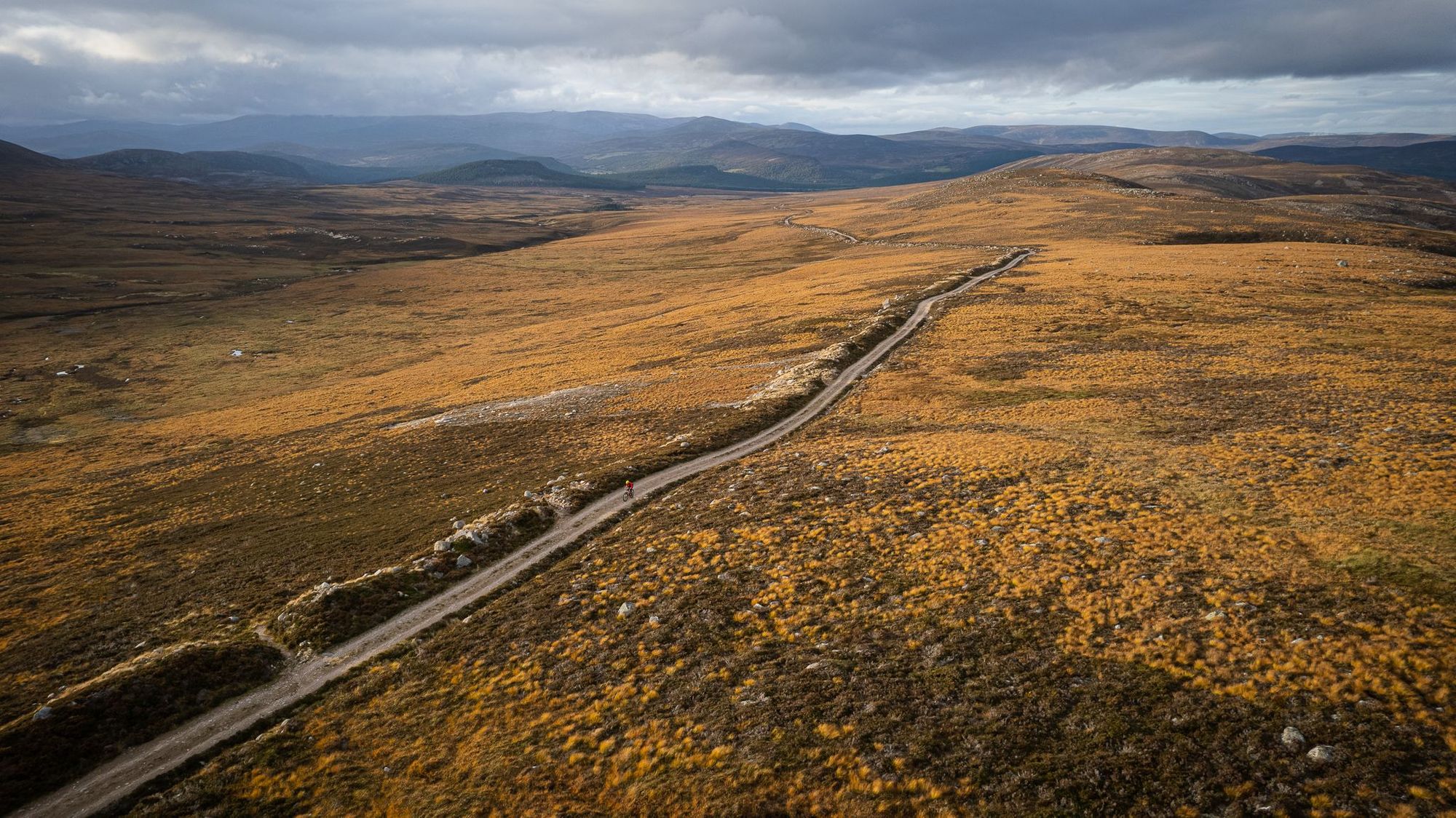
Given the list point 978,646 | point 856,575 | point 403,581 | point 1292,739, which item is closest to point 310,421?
point 403,581

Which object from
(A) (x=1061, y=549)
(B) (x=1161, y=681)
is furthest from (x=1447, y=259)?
(B) (x=1161, y=681)

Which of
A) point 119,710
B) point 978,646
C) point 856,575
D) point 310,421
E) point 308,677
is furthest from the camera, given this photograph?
point 310,421

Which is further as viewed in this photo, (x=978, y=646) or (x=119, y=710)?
(x=119, y=710)

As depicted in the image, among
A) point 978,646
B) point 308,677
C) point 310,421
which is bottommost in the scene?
point 310,421

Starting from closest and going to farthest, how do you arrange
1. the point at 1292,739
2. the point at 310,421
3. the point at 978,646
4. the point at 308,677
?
the point at 1292,739
the point at 978,646
the point at 308,677
the point at 310,421

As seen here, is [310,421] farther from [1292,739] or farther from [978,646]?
[1292,739]

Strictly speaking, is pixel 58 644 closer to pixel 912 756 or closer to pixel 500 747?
pixel 500 747

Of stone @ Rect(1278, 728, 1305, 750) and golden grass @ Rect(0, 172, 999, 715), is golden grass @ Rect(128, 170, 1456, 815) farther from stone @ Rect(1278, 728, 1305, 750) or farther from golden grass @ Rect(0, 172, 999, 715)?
golden grass @ Rect(0, 172, 999, 715)

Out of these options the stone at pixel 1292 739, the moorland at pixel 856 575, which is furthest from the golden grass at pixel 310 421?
the stone at pixel 1292 739
